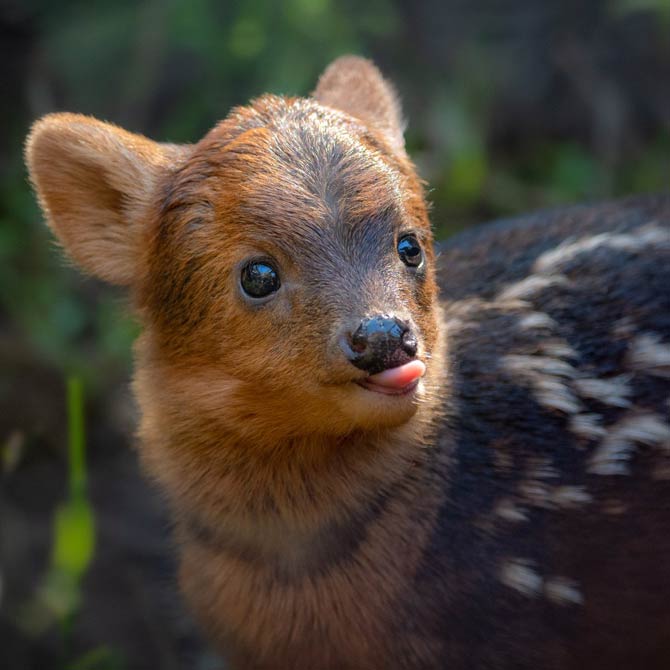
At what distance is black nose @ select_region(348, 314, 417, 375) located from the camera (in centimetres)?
270

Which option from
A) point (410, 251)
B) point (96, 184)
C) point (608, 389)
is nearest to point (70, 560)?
point (96, 184)

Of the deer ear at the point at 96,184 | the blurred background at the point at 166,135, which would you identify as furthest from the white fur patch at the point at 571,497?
the blurred background at the point at 166,135

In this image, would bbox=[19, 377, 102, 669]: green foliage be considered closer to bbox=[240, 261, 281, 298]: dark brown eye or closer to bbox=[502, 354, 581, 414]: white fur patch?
bbox=[240, 261, 281, 298]: dark brown eye

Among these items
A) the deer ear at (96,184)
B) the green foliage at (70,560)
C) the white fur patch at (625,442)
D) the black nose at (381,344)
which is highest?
the deer ear at (96,184)

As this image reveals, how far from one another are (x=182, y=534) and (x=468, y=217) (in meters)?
3.49

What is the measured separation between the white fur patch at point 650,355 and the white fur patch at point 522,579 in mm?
661

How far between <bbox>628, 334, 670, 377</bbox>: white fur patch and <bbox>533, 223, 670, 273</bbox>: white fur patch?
0.34 meters

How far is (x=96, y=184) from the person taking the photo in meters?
3.33

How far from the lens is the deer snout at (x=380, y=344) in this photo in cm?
270

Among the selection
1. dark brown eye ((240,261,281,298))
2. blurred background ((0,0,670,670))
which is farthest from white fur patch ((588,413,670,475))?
blurred background ((0,0,670,670))

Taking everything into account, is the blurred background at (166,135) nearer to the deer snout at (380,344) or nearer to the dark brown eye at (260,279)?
the dark brown eye at (260,279)

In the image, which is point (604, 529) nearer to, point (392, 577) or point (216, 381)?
point (392, 577)

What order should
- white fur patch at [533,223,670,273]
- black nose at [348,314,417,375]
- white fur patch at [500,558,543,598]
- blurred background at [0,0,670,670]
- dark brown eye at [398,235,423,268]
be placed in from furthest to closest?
1. blurred background at [0,0,670,670]
2. white fur patch at [533,223,670,273]
3. white fur patch at [500,558,543,598]
4. dark brown eye at [398,235,423,268]
5. black nose at [348,314,417,375]

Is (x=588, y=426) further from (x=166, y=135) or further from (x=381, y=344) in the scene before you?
(x=166, y=135)
